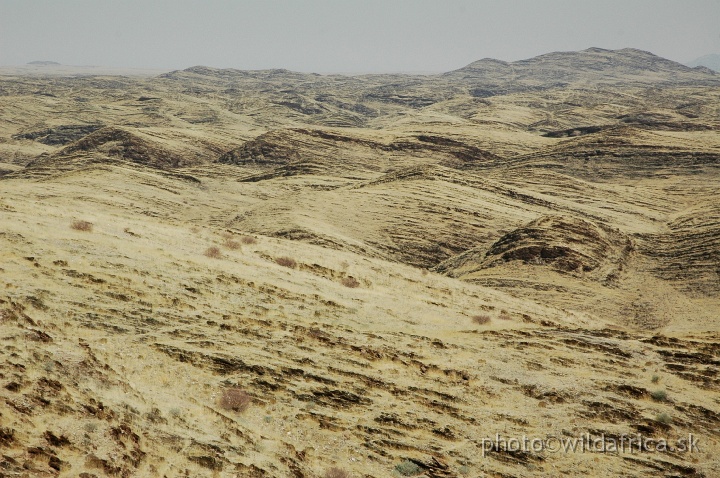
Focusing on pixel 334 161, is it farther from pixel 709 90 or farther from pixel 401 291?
pixel 709 90

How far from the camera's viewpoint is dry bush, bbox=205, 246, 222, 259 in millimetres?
18430

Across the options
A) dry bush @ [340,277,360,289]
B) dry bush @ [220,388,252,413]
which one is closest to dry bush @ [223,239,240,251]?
dry bush @ [340,277,360,289]

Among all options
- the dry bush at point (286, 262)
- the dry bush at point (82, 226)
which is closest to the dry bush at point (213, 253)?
the dry bush at point (286, 262)

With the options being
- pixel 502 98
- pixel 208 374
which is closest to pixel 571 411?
pixel 208 374

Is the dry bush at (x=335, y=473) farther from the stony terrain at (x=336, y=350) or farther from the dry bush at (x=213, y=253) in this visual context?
the dry bush at (x=213, y=253)

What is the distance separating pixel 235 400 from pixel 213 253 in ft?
27.6

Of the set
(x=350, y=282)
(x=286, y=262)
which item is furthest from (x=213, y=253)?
(x=350, y=282)

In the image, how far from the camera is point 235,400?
11.0 metres

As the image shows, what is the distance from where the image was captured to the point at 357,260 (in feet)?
78.4

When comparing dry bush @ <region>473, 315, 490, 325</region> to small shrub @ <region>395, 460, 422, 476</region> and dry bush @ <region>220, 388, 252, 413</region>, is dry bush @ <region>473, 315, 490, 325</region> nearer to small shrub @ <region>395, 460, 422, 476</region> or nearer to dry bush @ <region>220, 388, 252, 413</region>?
small shrub @ <region>395, 460, 422, 476</region>

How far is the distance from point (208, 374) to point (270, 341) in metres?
2.01

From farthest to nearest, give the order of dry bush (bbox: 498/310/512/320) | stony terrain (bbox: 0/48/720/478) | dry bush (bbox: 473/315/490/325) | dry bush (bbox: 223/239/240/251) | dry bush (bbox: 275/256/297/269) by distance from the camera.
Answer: dry bush (bbox: 223/239/240/251) → dry bush (bbox: 275/256/297/269) → dry bush (bbox: 498/310/512/320) → dry bush (bbox: 473/315/490/325) → stony terrain (bbox: 0/48/720/478)

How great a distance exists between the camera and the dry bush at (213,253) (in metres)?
18.4

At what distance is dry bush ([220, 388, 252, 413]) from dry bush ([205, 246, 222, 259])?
790 centimetres
